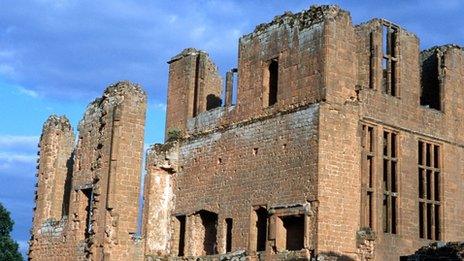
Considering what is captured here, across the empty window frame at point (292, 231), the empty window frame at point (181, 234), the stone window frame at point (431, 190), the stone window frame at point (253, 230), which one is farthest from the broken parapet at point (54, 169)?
the stone window frame at point (431, 190)

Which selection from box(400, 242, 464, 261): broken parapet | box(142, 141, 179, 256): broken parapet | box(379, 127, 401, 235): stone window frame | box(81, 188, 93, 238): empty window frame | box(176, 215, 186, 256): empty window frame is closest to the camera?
box(400, 242, 464, 261): broken parapet

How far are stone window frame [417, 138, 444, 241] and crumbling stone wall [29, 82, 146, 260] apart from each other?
7919 millimetres

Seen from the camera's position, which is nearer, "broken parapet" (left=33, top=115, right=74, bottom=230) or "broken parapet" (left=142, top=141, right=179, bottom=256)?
"broken parapet" (left=142, top=141, right=179, bottom=256)

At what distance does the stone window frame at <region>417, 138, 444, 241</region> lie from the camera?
21.3 meters

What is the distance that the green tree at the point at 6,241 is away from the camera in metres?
39.8

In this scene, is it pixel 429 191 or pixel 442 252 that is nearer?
pixel 442 252

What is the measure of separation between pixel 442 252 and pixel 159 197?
9668mm

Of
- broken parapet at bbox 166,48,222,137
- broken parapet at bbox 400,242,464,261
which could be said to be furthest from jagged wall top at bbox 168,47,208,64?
broken parapet at bbox 400,242,464,261

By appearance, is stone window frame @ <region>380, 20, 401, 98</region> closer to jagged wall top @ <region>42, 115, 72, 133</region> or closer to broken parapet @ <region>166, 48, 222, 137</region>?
broken parapet @ <region>166, 48, 222, 137</region>

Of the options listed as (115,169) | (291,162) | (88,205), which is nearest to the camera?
(291,162)

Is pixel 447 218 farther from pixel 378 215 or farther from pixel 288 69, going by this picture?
pixel 288 69

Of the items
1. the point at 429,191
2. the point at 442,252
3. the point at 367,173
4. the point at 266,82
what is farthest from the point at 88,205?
the point at 442,252

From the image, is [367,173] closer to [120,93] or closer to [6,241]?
[120,93]

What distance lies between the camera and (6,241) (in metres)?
40.7
